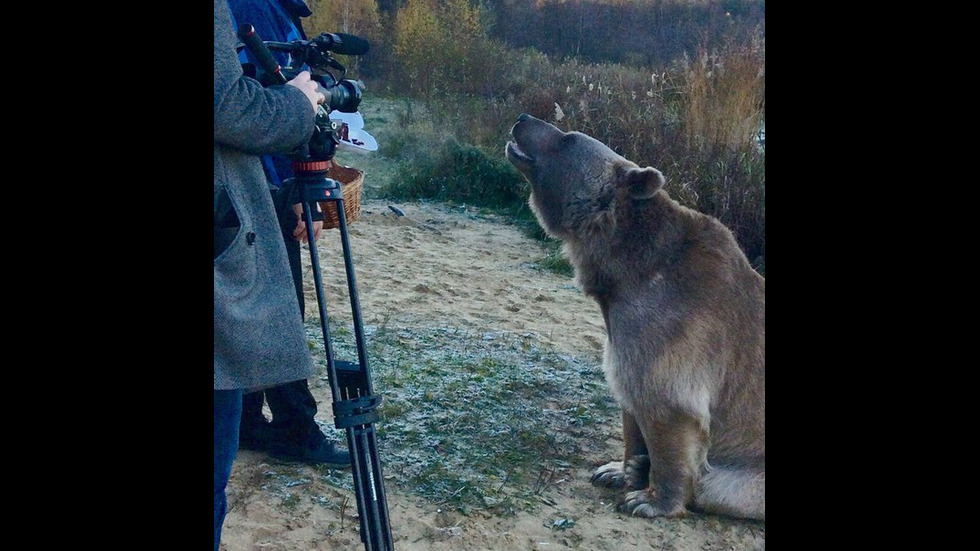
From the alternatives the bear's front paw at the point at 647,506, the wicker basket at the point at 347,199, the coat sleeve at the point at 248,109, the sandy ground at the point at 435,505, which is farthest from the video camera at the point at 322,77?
the bear's front paw at the point at 647,506

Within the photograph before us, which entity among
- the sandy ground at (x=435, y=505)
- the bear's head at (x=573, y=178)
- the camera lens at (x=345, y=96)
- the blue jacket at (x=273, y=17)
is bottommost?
the sandy ground at (x=435, y=505)

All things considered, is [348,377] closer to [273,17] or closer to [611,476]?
[273,17]

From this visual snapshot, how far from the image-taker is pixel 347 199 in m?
3.67

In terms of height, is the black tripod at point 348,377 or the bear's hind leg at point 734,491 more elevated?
the black tripod at point 348,377

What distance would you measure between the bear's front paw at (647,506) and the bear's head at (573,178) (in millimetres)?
1112

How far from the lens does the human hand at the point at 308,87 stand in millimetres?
2299

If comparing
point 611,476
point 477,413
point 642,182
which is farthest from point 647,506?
point 642,182

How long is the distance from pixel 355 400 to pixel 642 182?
1726mm

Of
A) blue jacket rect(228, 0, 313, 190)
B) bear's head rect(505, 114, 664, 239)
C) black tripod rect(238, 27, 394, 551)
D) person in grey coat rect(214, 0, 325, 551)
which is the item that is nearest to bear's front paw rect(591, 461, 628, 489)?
bear's head rect(505, 114, 664, 239)

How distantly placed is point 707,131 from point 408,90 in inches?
293

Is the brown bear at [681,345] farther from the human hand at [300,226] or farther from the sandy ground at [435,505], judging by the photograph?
the human hand at [300,226]
